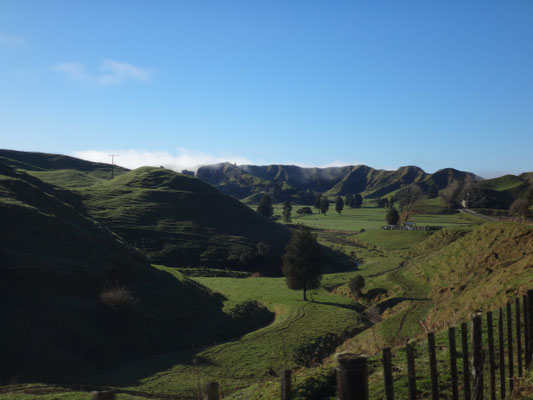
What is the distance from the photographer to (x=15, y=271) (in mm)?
34031

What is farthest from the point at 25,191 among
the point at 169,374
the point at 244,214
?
the point at 244,214

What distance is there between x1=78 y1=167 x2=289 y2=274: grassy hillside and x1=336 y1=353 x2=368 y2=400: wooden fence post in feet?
239

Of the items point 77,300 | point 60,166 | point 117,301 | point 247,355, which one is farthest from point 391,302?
point 60,166

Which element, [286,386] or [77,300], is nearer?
[286,386]

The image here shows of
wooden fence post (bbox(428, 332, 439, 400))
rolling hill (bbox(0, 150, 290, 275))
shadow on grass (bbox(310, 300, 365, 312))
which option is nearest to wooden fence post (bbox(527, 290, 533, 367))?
wooden fence post (bbox(428, 332, 439, 400))

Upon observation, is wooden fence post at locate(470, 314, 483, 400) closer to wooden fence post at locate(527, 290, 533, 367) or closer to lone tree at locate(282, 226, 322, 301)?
wooden fence post at locate(527, 290, 533, 367)

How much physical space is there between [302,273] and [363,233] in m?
69.9

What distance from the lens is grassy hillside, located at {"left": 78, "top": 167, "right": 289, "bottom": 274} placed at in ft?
262

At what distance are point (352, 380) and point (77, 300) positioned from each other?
119 ft

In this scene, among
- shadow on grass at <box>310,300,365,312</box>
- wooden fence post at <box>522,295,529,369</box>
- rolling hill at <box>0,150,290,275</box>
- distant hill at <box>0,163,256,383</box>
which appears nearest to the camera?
wooden fence post at <box>522,295,529,369</box>

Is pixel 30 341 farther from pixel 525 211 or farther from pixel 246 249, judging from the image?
pixel 525 211

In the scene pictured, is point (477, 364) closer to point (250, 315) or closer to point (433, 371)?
point (433, 371)

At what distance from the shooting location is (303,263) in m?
54.5

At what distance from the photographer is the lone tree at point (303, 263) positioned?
177 ft
